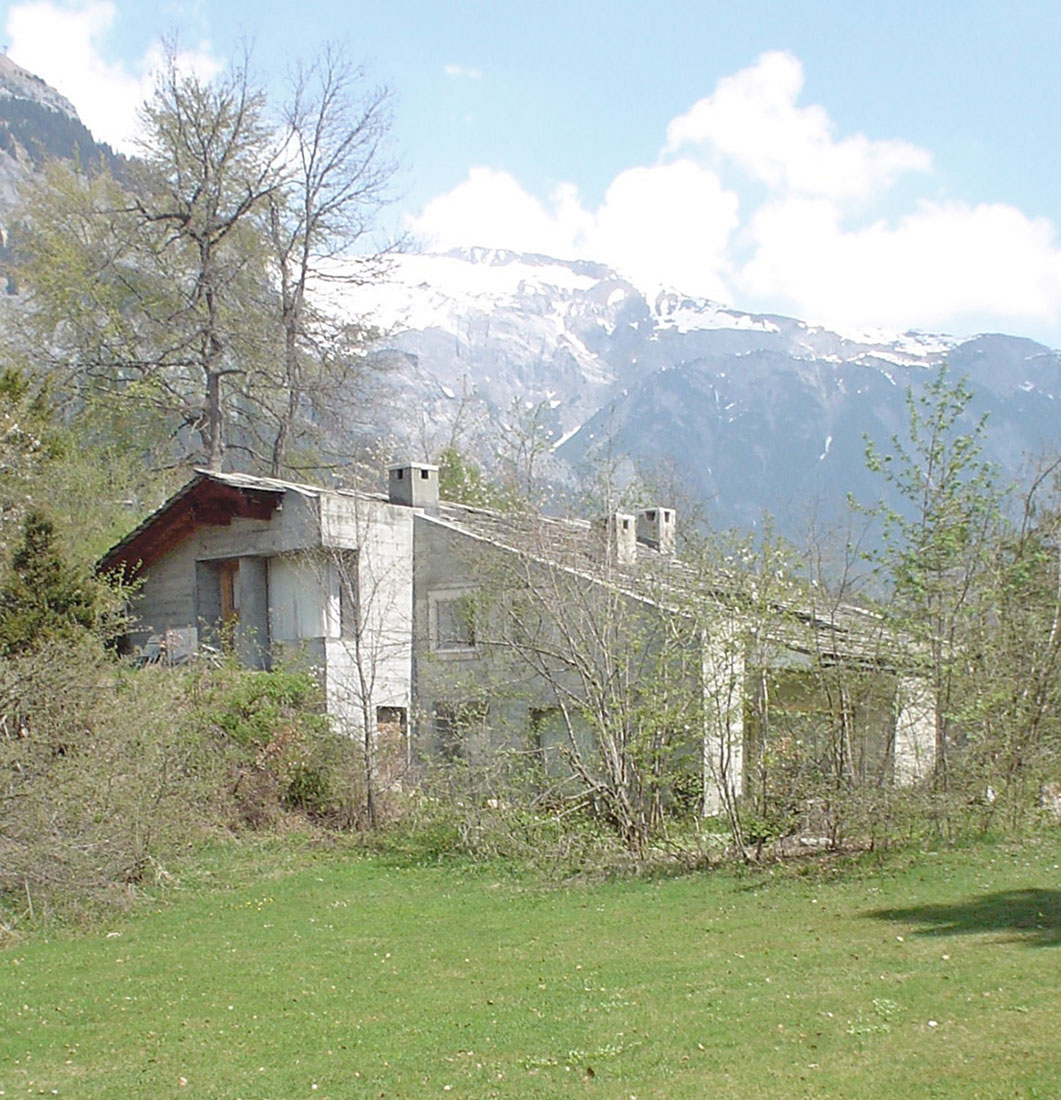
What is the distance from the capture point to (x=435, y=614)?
23.7 meters

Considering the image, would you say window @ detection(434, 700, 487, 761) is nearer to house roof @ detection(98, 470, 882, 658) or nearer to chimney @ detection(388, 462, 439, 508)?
house roof @ detection(98, 470, 882, 658)

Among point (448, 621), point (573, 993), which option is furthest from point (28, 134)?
point (573, 993)

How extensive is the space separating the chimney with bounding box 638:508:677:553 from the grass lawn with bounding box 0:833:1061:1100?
13748 mm

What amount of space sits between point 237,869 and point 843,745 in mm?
7856

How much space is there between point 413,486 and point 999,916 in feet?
51.9

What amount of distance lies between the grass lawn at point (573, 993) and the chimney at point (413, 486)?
1169cm

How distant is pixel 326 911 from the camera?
518 inches

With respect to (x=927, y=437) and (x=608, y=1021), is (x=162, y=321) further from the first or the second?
(x=608, y=1021)

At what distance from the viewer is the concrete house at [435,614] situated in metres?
15.1

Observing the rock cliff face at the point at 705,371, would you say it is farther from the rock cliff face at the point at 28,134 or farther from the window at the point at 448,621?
the window at the point at 448,621

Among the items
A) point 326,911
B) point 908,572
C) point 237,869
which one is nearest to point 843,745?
point 908,572

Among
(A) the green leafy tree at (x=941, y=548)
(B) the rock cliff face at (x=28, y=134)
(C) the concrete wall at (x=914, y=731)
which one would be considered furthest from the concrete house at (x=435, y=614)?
(B) the rock cliff face at (x=28, y=134)

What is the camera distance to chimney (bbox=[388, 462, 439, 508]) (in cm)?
2459

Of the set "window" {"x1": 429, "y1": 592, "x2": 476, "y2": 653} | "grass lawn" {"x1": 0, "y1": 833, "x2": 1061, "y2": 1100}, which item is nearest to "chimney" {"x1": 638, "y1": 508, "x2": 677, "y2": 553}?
"window" {"x1": 429, "y1": 592, "x2": 476, "y2": 653}
